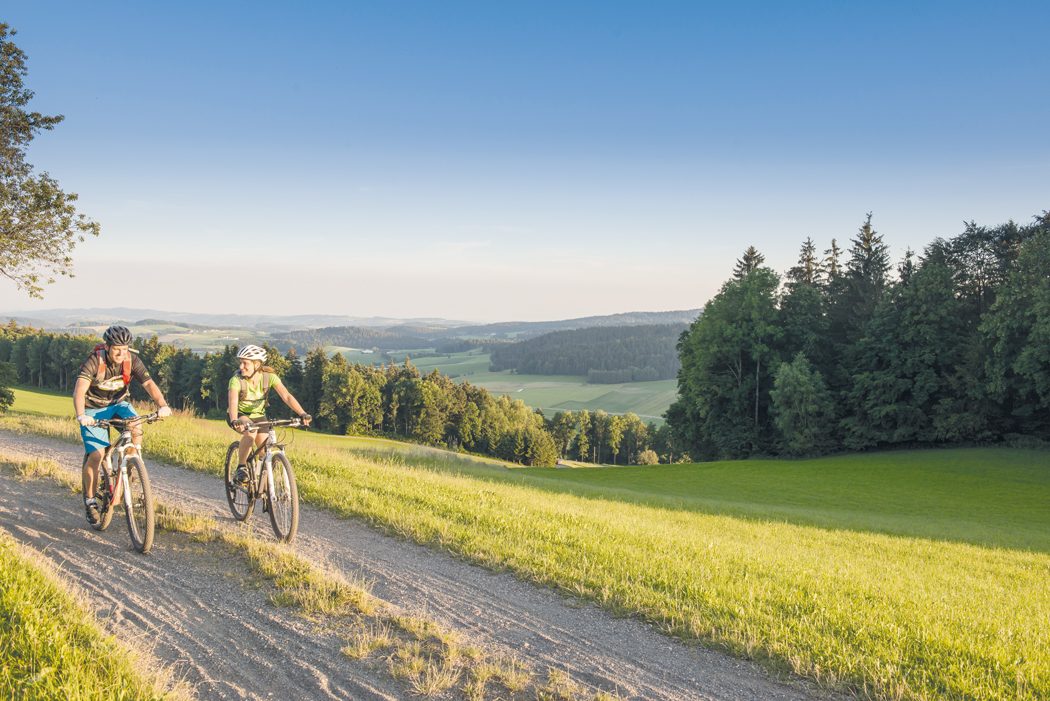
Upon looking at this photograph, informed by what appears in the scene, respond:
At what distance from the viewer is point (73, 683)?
10.3 ft

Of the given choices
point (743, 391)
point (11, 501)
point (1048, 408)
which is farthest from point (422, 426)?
point (11, 501)

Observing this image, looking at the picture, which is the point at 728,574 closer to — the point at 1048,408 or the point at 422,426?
the point at 1048,408

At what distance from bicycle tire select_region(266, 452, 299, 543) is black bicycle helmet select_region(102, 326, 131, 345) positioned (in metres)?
2.19

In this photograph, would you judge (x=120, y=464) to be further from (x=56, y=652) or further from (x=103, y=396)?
(x=56, y=652)

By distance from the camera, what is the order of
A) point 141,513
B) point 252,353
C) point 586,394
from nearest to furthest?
1. point 141,513
2. point 252,353
3. point 586,394

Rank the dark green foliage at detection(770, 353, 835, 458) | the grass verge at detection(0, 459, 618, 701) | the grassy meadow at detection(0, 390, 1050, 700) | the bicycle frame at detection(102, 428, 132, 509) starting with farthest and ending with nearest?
1. the dark green foliage at detection(770, 353, 835, 458)
2. the bicycle frame at detection(102, 428, 132, 509)
3. the grassy meadow at detection(0, 390, 1050, 700)
4. the grass verge at detection(0, 459, 618, 701)

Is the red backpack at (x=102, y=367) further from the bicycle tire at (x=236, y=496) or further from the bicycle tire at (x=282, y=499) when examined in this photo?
the bicycle tire at (x=282, y=499)

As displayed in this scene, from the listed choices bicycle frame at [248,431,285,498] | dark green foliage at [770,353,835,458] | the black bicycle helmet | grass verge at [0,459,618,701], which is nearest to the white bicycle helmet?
bicycle frame at [248,431,285,498]

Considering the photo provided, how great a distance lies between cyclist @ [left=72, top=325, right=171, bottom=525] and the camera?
20.9 feet

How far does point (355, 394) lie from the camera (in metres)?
72.4

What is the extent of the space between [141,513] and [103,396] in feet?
5.18

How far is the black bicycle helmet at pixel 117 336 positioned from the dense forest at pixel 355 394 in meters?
67.0

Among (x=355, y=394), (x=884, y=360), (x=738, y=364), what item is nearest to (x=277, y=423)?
(x=738, y=364)

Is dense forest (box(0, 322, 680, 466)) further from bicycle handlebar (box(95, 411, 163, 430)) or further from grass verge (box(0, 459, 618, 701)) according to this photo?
grass verge (box(0, 459, 618, 701))
